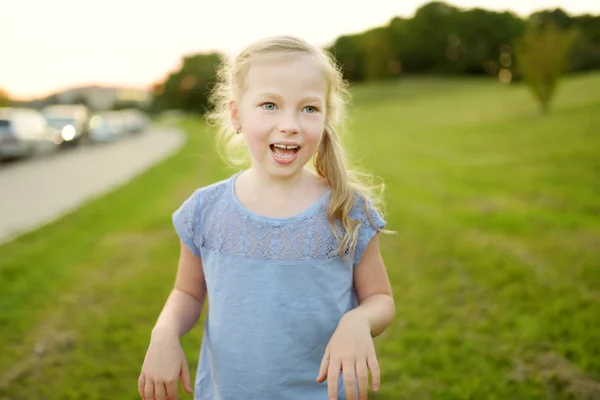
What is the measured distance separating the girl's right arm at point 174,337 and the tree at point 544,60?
82.4 feet

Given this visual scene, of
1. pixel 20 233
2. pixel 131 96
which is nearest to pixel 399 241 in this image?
pixel 20 233

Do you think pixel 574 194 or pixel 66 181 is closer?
pixel 574 194

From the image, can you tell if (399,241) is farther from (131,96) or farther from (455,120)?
(131,96)

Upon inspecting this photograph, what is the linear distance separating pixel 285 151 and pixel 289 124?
0.09 m

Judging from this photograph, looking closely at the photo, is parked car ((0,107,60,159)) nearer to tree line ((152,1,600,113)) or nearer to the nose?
the nose

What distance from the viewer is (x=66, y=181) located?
12578mm

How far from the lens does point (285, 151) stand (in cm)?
150

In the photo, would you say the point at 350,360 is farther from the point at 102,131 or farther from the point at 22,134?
the point at 102,131

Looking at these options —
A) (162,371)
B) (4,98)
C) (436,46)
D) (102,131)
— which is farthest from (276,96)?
(436,46)

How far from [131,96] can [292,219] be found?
11933cm

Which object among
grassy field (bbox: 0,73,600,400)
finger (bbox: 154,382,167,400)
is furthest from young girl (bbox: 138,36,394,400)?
grassy field (bbox: 0,73,600,400)

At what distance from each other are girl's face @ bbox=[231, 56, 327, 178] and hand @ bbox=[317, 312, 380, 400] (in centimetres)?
47

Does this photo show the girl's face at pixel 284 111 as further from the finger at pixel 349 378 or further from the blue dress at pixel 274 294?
the finger at pixel 349 378

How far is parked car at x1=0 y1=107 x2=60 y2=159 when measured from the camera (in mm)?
15664
